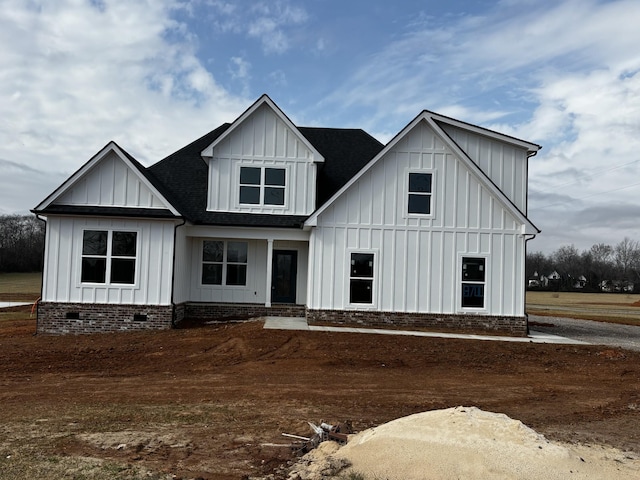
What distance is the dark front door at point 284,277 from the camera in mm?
20781

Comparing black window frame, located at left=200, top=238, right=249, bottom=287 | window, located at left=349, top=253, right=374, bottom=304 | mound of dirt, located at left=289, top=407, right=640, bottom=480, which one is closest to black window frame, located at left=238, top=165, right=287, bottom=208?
black window frame, located at left=200, top=238, right=249, bottom=287

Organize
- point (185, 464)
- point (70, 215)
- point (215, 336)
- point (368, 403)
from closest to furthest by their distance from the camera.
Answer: point (185, 464) → point (368, 403) → point (215, 336) → point (70, 215)

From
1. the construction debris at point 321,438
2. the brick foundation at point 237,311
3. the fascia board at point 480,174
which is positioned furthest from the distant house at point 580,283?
the construction debris at point 321,438

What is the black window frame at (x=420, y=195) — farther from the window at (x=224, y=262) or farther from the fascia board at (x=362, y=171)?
the window at (x=224, y=262)

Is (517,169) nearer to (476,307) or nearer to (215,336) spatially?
(476,307)

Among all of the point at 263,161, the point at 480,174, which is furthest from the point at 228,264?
the point at 480,174

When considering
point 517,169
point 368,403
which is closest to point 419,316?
point 517,169

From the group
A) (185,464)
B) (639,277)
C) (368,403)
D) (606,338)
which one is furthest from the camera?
(639,277)

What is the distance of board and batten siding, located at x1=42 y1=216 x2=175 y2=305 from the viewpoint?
1688 cm

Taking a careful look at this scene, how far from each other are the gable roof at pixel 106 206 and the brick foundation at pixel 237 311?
4.01m

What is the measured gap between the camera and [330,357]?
44.7ft

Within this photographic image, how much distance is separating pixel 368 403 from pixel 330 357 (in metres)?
4.15

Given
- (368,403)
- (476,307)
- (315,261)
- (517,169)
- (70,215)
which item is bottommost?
(368,403)

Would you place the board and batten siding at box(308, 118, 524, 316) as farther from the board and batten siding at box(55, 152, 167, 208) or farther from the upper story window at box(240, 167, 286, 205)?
the board and batten siding at box(55, 152, 167, 208)
